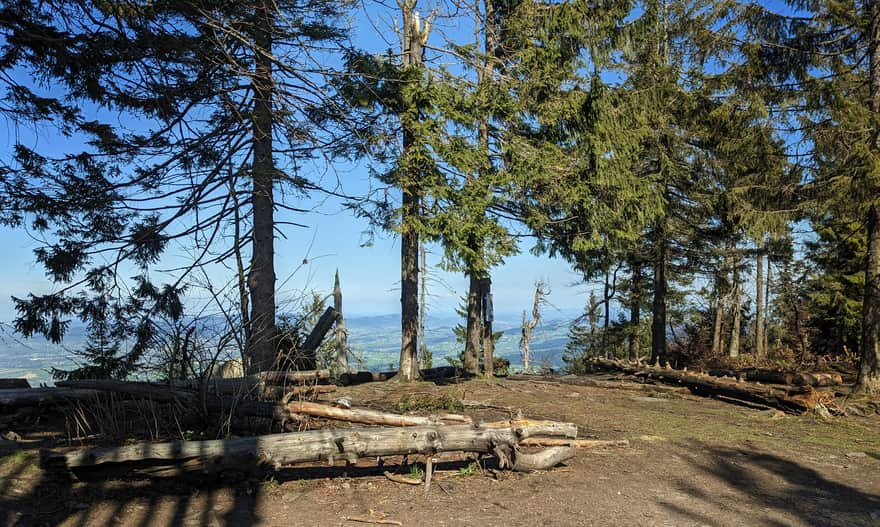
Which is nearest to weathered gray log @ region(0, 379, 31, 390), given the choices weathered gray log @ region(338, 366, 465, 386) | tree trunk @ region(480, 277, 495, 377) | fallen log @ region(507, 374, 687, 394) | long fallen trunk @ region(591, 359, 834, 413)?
weathered gray log @ region(338, 366, 465, 386)

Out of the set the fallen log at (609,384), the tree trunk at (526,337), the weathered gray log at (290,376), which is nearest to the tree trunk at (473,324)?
the fallen log at (609,384)

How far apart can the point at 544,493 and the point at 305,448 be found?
2.46 m

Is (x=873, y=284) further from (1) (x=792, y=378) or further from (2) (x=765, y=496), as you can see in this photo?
(2) (x=765, y=496)

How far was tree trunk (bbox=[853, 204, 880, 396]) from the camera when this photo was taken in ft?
36.3

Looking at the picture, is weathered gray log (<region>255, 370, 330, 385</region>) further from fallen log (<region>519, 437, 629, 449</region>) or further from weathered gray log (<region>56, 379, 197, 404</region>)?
fallen log (<region>519, 437, 629, 449</region>)

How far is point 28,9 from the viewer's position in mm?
6973

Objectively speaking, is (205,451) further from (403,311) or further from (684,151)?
(684,151)

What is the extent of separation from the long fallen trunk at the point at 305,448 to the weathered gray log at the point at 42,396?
3129 mm

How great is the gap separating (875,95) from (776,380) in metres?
6.80

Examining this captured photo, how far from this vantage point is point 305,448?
5562 millimetres

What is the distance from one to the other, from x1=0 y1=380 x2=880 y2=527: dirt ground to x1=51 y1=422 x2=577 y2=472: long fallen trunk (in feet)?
1.22

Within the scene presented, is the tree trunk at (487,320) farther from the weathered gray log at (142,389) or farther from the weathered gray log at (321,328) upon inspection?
the weathered gray log at (142,389)

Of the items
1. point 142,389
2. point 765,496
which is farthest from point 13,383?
point 765,496

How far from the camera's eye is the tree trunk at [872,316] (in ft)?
36.3
